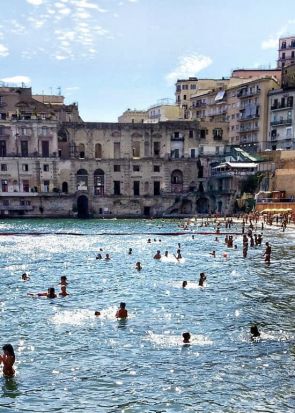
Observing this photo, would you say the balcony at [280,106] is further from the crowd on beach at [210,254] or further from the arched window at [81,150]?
the arched window at [81,150]

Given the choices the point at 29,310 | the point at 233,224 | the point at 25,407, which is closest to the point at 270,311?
the point at 29,310

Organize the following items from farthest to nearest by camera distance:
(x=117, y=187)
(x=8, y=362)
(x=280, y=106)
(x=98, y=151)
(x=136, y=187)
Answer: (x=98, y=151)
(x=136, y=187)
(x=117, y=187)
(x=280, y=106)
(x=8, y=362)

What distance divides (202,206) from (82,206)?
73.7 feet

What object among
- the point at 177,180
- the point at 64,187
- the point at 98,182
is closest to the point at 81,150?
the point at 98,182

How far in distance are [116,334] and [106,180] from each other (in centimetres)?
7183

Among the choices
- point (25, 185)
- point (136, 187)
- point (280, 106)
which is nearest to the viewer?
point (280, 106)

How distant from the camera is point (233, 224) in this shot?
6950 cm

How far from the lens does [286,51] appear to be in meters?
109

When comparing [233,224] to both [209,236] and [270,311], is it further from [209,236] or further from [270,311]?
[270,311]

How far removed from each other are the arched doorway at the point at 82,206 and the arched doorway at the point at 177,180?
1666cm

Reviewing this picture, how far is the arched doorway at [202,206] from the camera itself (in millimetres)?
88562

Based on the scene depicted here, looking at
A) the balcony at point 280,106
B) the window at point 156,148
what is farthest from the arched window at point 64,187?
the balcony at point 280,106

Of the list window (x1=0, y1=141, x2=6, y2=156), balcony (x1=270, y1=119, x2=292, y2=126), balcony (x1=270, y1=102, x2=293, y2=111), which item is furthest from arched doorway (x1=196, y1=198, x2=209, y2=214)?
window (x1=0, y1=141, x2=6, y2=156)

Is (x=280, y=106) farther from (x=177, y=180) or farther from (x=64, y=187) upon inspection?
(x=64, y=187)
